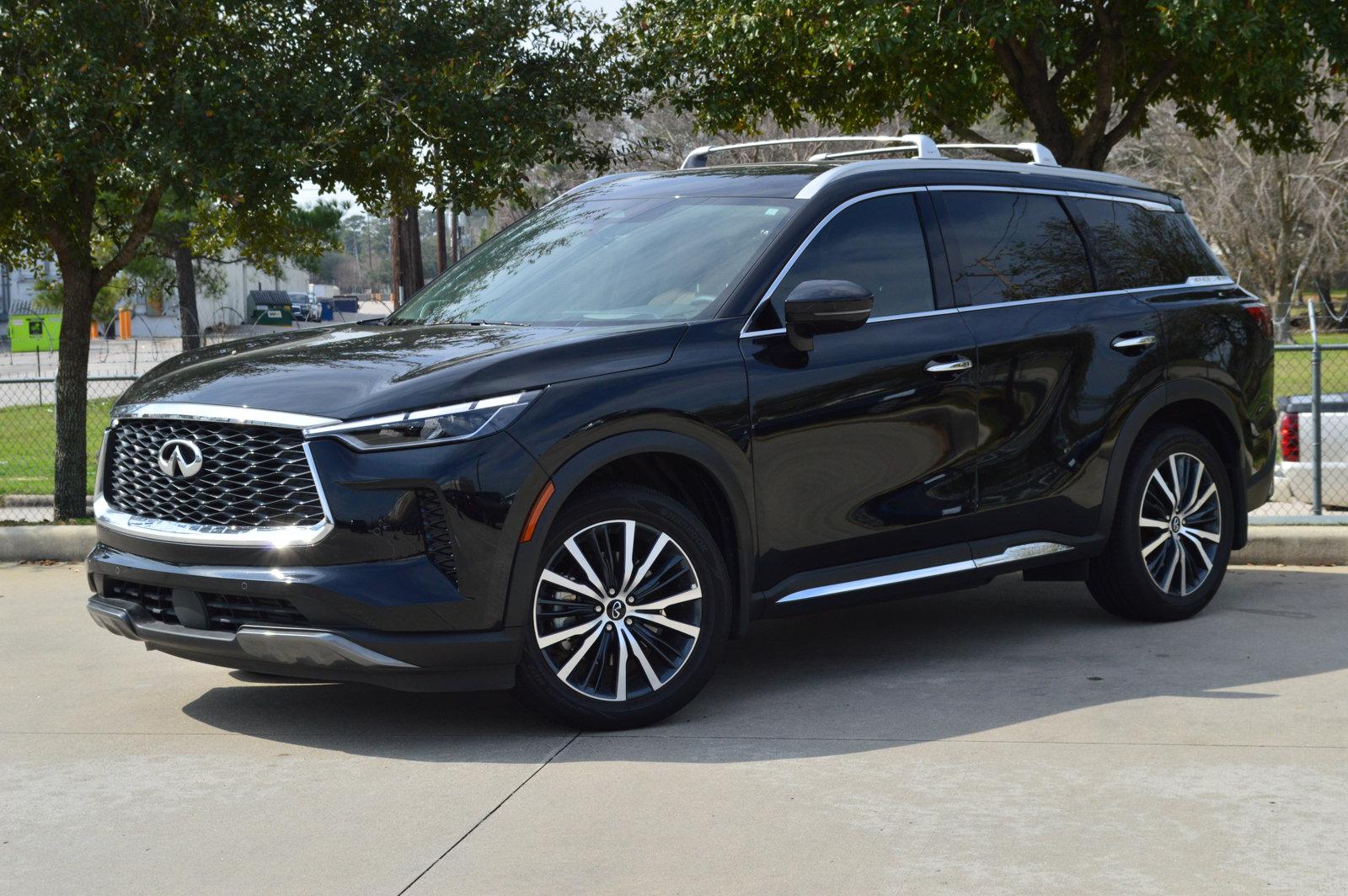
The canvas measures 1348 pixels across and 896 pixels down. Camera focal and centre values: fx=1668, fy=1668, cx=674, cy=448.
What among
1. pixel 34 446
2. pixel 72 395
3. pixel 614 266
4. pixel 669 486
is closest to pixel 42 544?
pixel 72 395

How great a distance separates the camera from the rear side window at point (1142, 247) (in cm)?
732

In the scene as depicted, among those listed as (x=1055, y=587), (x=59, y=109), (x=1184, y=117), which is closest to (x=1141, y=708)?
(x=1055, y=587)

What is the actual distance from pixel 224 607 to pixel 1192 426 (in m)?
4.49

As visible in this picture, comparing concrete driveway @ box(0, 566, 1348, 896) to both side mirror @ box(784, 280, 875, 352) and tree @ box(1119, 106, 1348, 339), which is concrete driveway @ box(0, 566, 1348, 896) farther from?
tree @ box(1119, 106, 1348, 339)

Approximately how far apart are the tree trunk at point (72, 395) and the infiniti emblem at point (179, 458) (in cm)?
628

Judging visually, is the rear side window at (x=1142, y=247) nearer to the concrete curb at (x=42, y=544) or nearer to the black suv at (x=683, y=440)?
the black suv at (x=683, y=440)

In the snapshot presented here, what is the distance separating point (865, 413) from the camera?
6.11 metres

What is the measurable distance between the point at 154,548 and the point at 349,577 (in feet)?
2.68

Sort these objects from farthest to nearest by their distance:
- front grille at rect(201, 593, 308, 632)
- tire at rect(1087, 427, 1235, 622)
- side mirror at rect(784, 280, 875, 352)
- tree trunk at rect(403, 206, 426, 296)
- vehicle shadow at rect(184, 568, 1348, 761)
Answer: tree trunk at rect(403, 206, 426, 296) → tire at rect(1087, 427, 1235, 622) → side mirror at rect(784, 280, 875, 352) → vehicle shadow at rect(184, 568, 1348, 761) → front grille at rect(201, 593, 308, 632)

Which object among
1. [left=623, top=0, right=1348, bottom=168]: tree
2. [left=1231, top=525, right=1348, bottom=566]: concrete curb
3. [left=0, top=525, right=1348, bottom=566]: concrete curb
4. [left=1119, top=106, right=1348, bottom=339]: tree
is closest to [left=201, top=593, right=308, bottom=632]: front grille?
[left=0, top=525, right=1348, bottom=566]: concrete curb

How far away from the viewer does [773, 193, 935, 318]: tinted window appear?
6215 millimetres

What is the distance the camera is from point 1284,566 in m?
9.33

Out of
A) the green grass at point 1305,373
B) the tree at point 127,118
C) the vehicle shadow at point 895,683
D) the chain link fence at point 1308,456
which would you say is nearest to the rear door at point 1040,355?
the vehicle shadow at point 895,683

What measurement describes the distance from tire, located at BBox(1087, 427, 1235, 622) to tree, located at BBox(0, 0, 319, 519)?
19.5 ft
